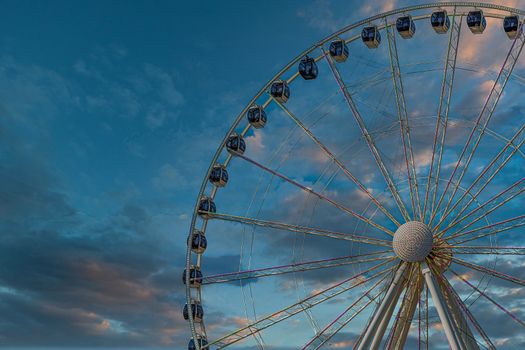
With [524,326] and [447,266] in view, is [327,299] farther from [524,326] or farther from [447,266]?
[524,326]

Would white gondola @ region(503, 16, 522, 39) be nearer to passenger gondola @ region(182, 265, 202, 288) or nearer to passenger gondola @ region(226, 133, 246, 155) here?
passenger gondola @ region(226, 133, 246, 155)

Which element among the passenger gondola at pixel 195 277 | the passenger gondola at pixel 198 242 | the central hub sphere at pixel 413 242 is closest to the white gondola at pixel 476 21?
the central hub sphere at pixel 413 242

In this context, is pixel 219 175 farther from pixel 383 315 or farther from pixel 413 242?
pixel 383 315

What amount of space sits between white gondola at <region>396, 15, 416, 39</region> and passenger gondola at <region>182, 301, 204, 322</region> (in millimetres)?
14428

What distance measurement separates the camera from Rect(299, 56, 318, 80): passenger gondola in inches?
1216

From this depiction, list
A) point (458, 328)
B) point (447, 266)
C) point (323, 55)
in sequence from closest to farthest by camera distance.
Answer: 1. point (458, 328)
2. point (447, 266)
3. point (323, 55)

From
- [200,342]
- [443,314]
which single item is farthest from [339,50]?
[200,342]

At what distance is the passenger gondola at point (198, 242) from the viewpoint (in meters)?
30.5

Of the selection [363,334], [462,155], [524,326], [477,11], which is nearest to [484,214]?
[462,155]

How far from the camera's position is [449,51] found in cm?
2914

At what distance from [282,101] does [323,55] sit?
2.73 metres

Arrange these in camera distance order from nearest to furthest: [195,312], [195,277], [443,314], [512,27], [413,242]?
[443,314], [413,242], [512,27], [195,312], [195,277]

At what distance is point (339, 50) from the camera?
101 feet

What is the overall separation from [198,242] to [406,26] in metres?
12.8
